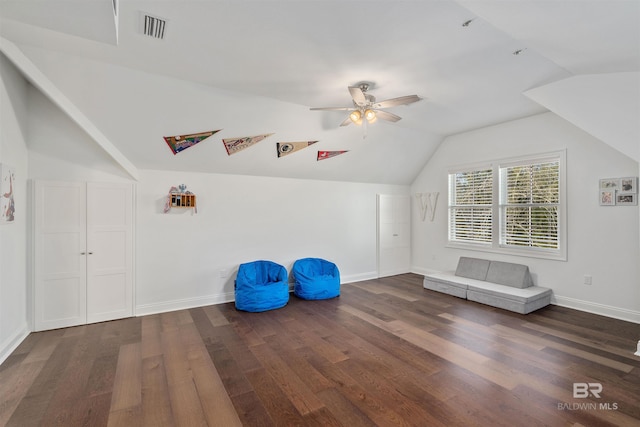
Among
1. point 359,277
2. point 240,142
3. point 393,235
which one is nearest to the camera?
point 240,142

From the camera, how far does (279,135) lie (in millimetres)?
4352

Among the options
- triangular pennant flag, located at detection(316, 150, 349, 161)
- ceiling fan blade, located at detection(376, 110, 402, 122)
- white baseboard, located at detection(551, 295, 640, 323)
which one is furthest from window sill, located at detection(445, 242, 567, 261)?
ceiling fan blade, located at detection(376, 110, 402, 122)

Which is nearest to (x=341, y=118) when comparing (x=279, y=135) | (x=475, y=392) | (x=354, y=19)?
(x=279, y=135)

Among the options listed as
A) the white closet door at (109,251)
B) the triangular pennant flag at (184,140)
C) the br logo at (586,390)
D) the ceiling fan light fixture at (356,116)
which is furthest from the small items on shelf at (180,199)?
the br logo at (586,390)

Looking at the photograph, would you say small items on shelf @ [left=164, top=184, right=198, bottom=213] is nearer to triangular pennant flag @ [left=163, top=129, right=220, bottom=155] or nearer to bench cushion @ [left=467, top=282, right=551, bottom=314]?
triangular pennant flag @ [left=163, top=129, right=220, bottom=155]

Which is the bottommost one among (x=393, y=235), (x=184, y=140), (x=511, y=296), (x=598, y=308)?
(x=598, y=308)

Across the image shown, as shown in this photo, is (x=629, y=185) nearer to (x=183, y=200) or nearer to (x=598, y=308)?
(x=598, y=308)

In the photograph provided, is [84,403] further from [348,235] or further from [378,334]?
[348,235]

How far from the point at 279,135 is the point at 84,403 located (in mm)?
3553

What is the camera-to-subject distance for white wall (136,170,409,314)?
4.19 meters

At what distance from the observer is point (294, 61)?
2.85 metres

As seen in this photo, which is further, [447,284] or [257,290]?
[447,284]

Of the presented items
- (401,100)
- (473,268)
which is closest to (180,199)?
(401,100)

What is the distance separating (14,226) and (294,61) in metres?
3.36
